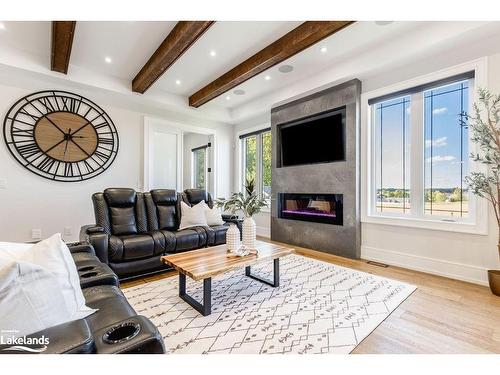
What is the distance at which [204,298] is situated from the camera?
2105mm

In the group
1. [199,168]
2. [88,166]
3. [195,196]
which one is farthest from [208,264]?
[199,168]

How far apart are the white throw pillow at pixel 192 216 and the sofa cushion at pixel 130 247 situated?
0.69 m

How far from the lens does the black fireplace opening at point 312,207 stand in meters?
4.05

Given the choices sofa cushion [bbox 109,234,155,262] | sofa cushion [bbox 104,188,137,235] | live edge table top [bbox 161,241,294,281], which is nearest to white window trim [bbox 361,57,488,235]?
live edge table top [bbox 161,241,294,281]

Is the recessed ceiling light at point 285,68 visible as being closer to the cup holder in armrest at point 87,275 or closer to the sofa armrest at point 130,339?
the cup holder in armrest at point 87,275

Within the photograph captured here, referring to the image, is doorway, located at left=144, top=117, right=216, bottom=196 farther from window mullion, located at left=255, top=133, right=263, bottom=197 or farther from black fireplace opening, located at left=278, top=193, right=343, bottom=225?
black fireplace opening, located at left=278, top=193, right=343, bottom=225

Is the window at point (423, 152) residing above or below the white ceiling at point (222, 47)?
below

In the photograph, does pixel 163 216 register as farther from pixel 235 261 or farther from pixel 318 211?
pixel 318 211

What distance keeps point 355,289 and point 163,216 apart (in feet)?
8.92

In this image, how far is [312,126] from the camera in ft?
14.5

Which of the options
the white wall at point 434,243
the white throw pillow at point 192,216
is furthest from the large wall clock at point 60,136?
the white wall at point 434,243

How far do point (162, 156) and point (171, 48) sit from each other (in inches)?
106
